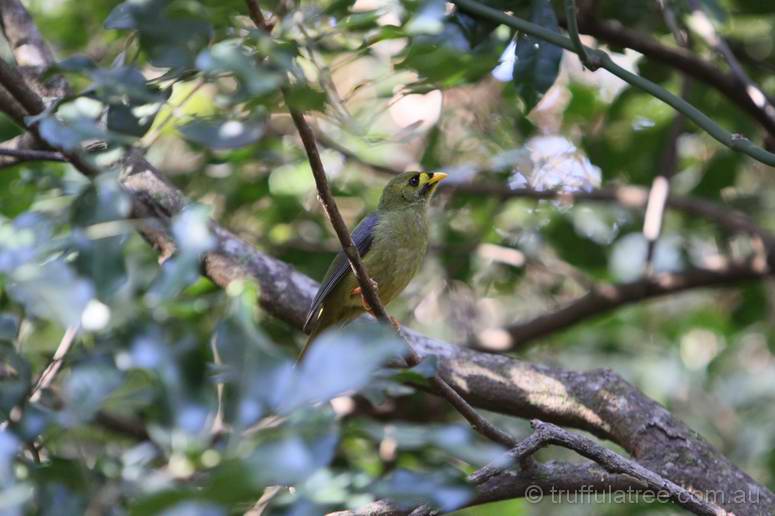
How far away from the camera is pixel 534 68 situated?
3.25 metres

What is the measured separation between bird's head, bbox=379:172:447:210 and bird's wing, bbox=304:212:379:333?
0.48 feet

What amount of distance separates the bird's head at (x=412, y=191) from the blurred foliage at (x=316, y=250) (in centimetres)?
31

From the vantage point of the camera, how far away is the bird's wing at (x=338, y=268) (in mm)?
3985

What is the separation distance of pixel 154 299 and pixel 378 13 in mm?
1760

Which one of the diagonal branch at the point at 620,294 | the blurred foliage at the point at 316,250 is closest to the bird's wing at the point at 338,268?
the blurred foliage at the point at 316,250

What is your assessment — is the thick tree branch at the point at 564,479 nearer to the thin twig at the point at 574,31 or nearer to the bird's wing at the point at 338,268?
the thin twig at the point at 574,31

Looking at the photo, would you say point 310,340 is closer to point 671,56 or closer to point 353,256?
point 353,256

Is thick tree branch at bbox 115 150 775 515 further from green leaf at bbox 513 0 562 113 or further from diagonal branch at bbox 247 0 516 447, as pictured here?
green leaf at bbox 513 0 562 113

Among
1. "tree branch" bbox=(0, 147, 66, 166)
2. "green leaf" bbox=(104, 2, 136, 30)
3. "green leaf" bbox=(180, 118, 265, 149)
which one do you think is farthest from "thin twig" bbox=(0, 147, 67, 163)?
"green leaf" bbox=(180, 118, 265, 149)

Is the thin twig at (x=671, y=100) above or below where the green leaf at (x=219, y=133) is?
below

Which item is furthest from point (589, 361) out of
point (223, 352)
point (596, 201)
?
point (223, 352)

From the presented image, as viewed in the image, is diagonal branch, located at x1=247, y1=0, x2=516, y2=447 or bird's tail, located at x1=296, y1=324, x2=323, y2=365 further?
bird's tail, located at x1=296, y1=324, x2=323, y2=365

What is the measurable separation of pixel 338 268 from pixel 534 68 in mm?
1486

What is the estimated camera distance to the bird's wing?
3985 mm
